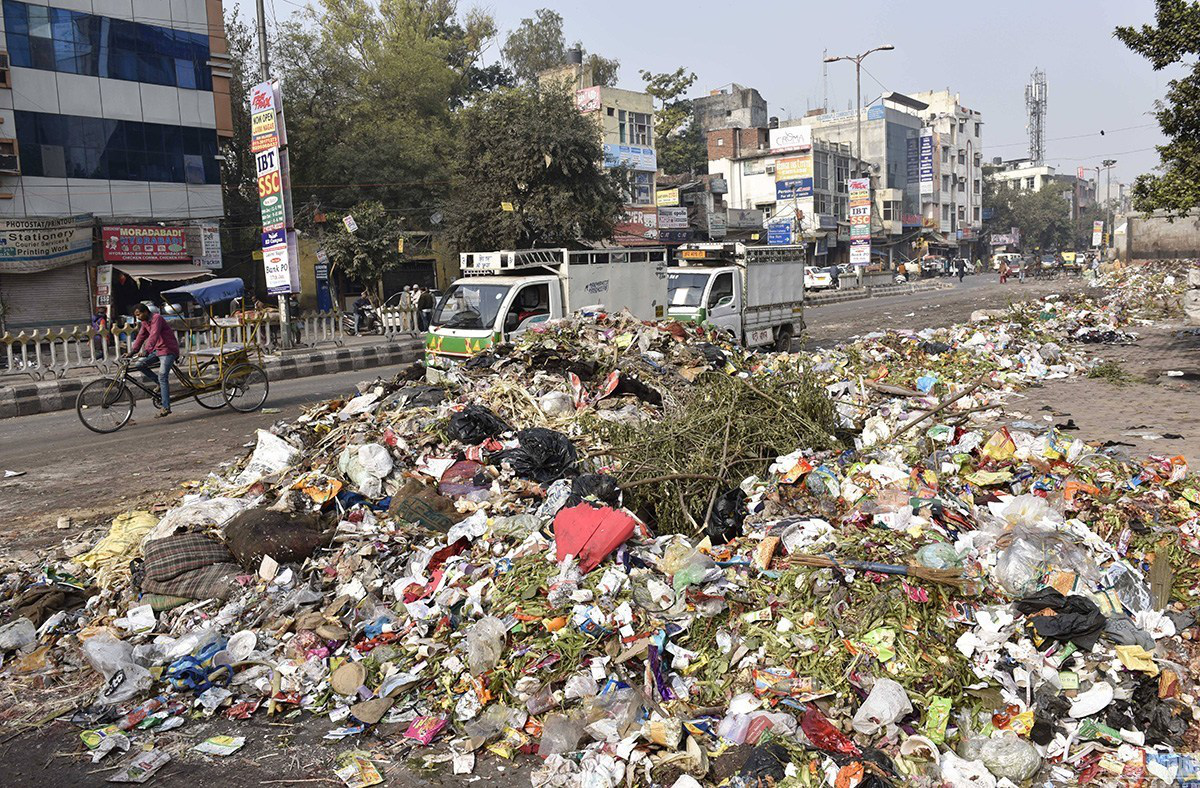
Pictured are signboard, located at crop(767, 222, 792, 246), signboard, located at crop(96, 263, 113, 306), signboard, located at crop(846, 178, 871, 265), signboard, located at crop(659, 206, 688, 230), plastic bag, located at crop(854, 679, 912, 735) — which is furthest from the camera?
signboard, located at crop(767, 222, 792, 246)

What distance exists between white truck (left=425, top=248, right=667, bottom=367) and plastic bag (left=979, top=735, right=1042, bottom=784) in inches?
356

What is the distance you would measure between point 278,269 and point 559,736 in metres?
16.6

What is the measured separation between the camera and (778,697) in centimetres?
404

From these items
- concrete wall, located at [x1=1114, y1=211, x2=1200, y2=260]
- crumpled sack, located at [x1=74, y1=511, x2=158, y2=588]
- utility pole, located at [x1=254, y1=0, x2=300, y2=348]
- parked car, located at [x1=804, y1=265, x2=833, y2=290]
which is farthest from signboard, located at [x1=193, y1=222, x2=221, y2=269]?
concrete wall, located at [x1=1114, y1=211, x2=1200, y2=260]

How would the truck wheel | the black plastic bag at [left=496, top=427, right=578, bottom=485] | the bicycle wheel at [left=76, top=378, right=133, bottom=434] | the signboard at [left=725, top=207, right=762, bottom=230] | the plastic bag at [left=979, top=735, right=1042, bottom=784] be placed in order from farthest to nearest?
the signboard at [left=725, top=207, right=762, bottom=230], the truck wheel, the bicycle wheel at [left=76, top=378, right=133, bottom=434], the black plastic bag at [left=496, top=427, right=578, bottom=485], the plastic bag at [left=979, top=735, right=1042, bottom=784]

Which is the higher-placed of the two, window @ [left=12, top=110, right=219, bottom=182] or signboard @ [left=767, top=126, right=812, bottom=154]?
signboard @ [left=767, top=126, right=812, bottom=154]

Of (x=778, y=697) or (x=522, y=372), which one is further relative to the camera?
(x=522, y=372)

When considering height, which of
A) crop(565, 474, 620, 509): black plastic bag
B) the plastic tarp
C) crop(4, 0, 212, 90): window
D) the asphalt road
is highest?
crop(4, 0, 212, 90): window

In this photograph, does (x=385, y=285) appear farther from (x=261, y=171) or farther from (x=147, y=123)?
(x=261, y=171)

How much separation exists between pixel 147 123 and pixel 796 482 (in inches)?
995

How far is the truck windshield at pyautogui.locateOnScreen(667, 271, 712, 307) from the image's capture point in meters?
15.8

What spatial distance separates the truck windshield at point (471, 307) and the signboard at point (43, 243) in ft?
50.7

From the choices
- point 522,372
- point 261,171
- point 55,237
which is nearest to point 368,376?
point 261,171

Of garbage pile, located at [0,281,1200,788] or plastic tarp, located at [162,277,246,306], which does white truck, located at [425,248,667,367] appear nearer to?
garbage pile, located at [0,281,1200,788]
